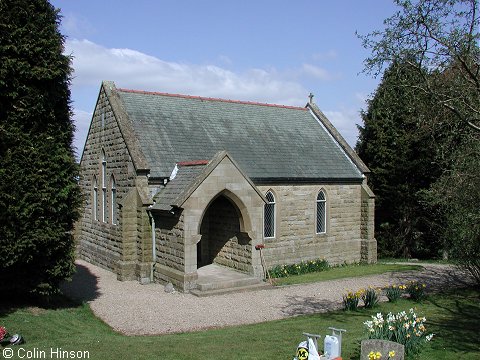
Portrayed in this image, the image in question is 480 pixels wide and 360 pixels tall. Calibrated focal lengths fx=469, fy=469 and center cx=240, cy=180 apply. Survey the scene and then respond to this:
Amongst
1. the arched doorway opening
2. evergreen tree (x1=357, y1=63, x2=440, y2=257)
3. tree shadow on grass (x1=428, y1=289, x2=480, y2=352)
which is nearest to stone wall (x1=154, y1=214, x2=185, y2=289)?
the arched doorway opening

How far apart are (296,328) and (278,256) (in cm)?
1010

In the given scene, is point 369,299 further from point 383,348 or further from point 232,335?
point 383,348

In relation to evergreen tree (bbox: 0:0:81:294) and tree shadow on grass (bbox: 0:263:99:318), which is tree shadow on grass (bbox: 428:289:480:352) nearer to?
evergreen tree (bbox: 0:0:81:294)

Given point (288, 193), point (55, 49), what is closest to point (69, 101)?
point (55, 49)

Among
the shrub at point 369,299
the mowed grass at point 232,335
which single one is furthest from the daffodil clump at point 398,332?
the shrub at point 369,299

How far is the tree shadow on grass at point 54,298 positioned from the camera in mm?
14359

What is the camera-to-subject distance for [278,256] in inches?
904

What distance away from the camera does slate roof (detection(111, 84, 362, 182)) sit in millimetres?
22016

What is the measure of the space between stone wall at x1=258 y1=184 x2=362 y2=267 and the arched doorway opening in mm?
2085

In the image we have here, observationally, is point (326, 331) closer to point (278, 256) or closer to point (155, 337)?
point (155, 337)

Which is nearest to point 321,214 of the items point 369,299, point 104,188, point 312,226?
point 312,226

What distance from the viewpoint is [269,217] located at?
2308 centimetres

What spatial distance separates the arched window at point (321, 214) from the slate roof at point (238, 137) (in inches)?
44.5

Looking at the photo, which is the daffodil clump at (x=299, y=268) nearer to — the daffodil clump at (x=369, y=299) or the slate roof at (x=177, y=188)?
the slate roof at (x=177, y=188)
